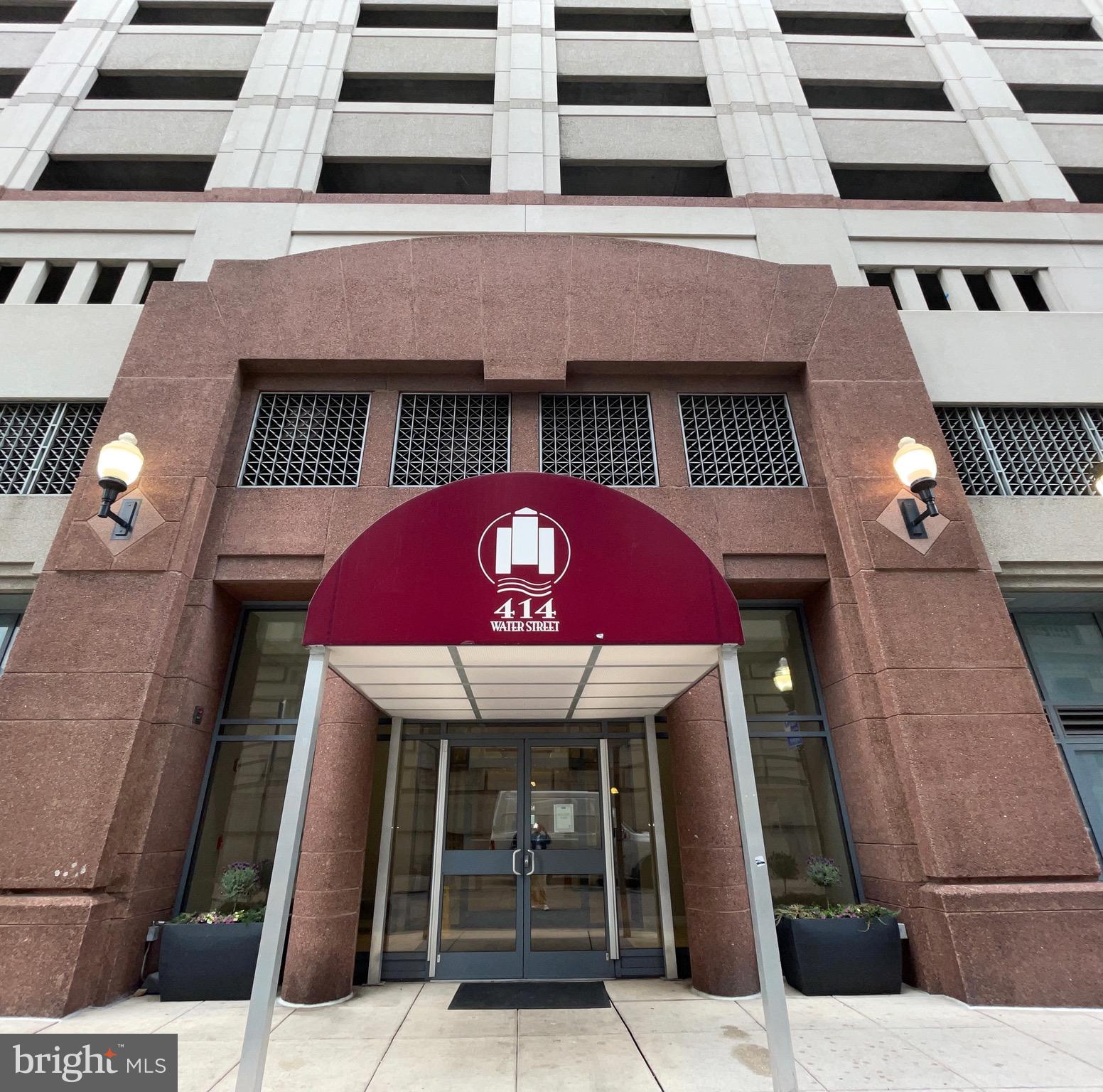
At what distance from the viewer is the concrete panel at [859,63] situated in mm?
12133

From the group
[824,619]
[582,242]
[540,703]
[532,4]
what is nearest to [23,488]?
[540,703]

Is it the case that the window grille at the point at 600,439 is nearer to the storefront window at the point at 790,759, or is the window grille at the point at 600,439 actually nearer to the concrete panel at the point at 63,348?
the storefront window at the point at 790,759

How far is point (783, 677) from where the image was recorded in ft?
24.9

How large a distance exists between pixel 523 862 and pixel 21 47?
57.9 feet

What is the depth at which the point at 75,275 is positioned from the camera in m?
9.16

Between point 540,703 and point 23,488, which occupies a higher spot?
point 23,488

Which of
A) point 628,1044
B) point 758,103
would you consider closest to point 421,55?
point 758,103

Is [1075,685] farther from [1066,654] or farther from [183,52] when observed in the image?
[183,52]

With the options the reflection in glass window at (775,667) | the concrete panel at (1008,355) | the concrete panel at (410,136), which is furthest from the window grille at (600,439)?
the concrete panel at (410,136)

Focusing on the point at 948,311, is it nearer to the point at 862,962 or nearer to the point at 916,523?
the point at 916,523

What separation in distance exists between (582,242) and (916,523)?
5768 mm

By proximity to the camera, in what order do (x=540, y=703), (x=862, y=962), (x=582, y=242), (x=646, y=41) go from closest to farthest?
(x=862, y=962) < (x=540, y=703) < (x=582, y=242) < (x=646, y=41)

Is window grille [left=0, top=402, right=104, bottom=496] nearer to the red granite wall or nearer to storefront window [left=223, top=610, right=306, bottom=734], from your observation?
the red granite wall

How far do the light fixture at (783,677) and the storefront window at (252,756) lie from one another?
5.75 meters
